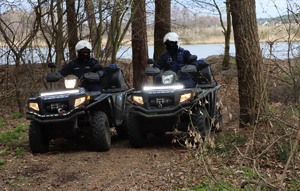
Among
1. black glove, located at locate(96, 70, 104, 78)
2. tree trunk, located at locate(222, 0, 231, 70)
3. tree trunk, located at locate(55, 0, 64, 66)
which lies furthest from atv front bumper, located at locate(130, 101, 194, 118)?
tree trunk, located at locate(222, 0, 231, 70)

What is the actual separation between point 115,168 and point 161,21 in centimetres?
723

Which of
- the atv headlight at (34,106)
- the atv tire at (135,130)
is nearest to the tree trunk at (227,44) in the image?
the atv tire at (135,130)

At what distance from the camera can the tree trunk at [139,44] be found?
41.1 feet

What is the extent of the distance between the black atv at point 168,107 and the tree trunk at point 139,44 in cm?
442

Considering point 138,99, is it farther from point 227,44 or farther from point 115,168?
point 227,44

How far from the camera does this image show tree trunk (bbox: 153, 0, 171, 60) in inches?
520

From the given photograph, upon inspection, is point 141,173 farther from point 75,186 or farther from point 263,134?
point 263,134

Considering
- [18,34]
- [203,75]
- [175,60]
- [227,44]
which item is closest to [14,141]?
[175,60]

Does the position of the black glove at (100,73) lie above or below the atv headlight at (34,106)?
above

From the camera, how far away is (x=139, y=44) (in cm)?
1258

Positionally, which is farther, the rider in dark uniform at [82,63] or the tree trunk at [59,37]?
the tree trunk at [59,37]

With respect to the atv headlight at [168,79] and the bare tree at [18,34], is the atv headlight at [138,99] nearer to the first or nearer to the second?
the atv headlight at [168,79]

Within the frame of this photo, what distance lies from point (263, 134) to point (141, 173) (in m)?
1.62

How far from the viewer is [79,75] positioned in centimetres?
845
